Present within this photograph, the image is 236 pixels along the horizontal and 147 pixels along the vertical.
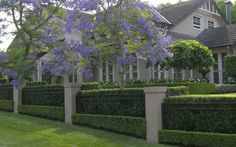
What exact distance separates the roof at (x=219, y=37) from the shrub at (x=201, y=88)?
19.5 ft

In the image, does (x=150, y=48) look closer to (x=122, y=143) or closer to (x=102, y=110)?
(x=102, y=110)

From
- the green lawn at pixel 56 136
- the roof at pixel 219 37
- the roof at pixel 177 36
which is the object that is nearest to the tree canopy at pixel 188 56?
the roof at pixel 219 37

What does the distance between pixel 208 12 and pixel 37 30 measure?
19.3 m

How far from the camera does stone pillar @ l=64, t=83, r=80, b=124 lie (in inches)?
642

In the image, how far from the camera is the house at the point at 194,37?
26.8m

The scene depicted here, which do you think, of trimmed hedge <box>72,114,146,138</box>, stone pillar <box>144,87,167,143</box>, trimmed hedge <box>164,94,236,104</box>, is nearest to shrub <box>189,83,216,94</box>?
trimmed hedge <box>72,114,146,138</box>

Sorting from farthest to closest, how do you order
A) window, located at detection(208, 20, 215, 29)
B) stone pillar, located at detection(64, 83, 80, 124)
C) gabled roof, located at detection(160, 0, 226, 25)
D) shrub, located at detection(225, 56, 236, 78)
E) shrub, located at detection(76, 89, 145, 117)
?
window, located at detection(208, 20, 215, 29) → gabled roof, located at detection(160, 0, 226, 25) → shrub, located at detection(225, 56, 236, 78) → stone pillar, located at detection(64, 83, 80, 124) → shrub, located at detection(76, 89, 145, 117)

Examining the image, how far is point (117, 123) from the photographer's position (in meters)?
13.7

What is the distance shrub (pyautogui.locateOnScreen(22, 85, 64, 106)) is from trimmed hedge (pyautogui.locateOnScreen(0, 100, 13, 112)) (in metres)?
1.20

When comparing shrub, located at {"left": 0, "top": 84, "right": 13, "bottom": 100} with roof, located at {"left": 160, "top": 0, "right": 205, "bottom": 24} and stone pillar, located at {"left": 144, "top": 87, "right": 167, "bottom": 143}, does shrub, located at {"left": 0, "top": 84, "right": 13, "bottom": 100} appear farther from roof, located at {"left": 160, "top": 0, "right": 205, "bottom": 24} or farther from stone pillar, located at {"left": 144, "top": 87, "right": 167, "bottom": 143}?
roof, located at {"left": 160, "top": 0, "right": 205, "bottom": 24}

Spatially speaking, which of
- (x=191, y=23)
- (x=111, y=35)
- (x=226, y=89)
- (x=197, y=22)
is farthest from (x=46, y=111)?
(x=197, y=22)

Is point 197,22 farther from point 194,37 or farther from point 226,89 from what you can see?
point 226,89

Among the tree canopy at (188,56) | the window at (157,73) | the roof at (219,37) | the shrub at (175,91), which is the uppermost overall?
the roof at (219,37)

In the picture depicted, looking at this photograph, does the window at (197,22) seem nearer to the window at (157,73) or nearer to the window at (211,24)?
the window at (211,24)
